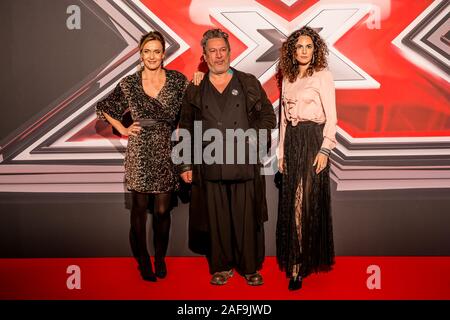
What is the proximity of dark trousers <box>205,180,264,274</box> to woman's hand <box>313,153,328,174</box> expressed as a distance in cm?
45

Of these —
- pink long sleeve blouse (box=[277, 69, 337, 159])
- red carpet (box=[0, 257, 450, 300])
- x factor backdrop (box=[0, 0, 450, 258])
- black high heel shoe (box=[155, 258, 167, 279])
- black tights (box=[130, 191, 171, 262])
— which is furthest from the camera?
x factor backdrop (box=[0, 0, 450, 258])

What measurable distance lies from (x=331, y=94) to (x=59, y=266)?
2374 millimetres

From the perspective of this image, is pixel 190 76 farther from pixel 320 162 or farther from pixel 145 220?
pixel 320 162

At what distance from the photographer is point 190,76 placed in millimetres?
3605

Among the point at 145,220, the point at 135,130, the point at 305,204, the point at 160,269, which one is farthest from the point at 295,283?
the point at 135,130

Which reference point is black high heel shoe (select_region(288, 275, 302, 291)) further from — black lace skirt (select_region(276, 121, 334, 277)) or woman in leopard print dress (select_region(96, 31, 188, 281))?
woman in leopard print dress (select_region(96, 31, 188, 281))

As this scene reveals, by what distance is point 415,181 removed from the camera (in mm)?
3633

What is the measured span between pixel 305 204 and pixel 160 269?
3.71 ft

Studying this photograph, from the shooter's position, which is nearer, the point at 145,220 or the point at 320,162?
the point at 320,162

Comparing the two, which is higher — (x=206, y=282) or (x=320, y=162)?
(x=320, y=162)

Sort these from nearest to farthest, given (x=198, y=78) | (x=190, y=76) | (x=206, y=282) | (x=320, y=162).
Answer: (x=320, y=162) → (x=198, y=78) → (x=206, y=282) → (x=190, y=76)

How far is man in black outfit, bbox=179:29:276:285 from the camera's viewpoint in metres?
3.04

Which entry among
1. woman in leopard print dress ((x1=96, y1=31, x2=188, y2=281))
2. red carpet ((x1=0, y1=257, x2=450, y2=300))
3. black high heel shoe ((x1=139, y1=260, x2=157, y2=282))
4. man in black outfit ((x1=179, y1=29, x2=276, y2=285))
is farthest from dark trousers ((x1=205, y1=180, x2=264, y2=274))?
black high heel shoe ((x1=139, y1=260, x2=157, y2=282))

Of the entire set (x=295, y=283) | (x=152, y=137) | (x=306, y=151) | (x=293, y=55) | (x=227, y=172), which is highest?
(x=293, y=55)
